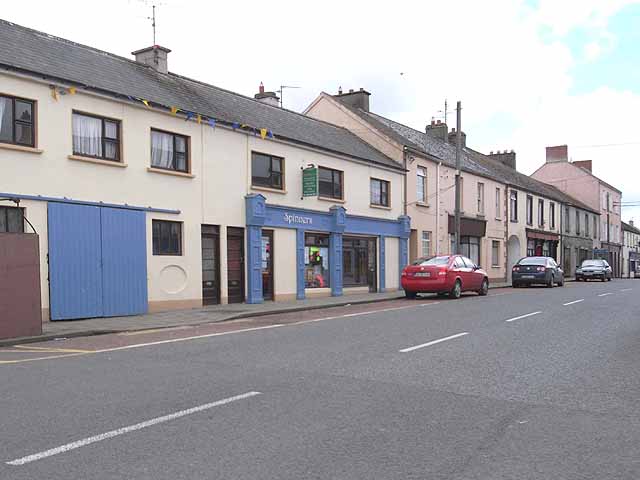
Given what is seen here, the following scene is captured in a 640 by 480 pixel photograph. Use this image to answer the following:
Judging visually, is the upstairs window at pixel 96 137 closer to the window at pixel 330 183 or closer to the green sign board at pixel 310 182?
the green sign board at pixel 310 182

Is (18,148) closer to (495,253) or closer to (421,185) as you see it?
(421,185)

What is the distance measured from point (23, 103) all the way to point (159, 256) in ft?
16.7

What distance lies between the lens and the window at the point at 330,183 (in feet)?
76.5

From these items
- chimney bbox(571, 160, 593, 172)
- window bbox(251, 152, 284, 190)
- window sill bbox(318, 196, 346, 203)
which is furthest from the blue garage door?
chimney bbox(571, 160, 593, 172)

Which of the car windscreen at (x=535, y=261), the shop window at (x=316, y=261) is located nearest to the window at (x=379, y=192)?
the shop window at (x=316, y=261)

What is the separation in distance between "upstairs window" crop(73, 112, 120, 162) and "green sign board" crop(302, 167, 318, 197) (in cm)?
743

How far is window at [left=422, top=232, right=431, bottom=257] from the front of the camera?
30062 millimetres

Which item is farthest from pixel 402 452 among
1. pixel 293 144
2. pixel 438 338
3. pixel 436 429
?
pixel 293 144

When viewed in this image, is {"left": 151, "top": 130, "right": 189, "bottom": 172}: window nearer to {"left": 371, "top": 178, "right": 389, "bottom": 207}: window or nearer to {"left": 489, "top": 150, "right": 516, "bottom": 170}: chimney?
{"left": 371, "top": 178, "right": 389, "bottom": 207}: window

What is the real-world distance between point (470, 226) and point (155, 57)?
2023 centimetres

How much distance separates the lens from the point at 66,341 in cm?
1127

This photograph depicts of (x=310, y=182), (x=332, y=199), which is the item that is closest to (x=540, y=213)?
(x=332, y=199)

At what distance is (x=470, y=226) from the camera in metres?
33.9

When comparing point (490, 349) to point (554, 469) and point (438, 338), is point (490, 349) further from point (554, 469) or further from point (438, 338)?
point (554, 469)
